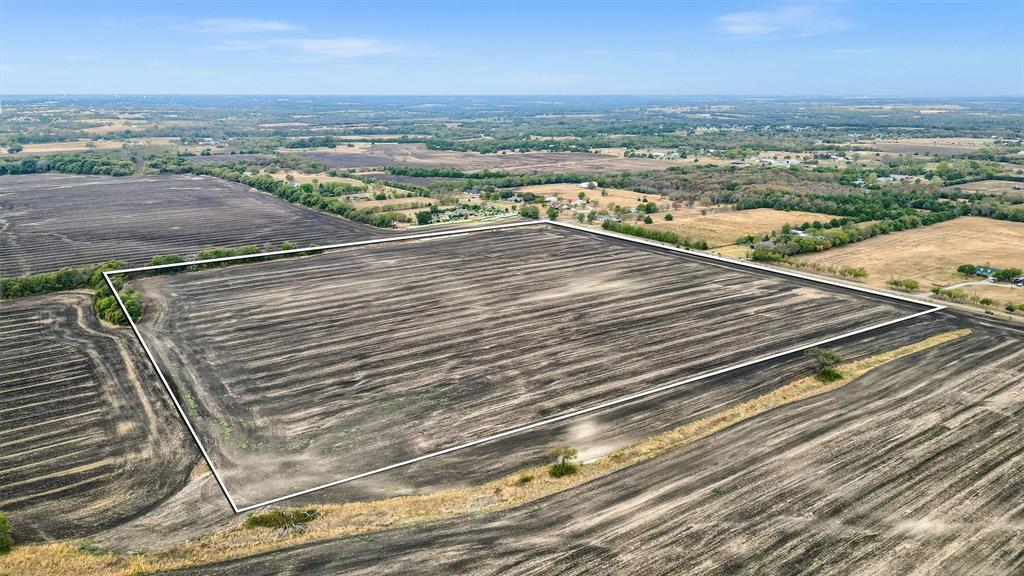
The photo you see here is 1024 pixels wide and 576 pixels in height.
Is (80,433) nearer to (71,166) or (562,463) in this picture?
(562,463)

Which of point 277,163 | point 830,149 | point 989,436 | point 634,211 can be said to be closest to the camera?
point 989,436

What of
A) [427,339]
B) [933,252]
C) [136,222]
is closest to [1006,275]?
[933,252]

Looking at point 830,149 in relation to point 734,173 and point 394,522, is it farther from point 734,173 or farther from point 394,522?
point 394,522

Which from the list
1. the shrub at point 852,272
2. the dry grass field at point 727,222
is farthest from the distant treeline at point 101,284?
the shrub at point 852,272

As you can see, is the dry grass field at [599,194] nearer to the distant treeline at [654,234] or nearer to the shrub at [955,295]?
the distant treeline at [654,234]

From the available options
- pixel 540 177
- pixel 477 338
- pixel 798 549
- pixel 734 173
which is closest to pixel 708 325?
pixel 477 338

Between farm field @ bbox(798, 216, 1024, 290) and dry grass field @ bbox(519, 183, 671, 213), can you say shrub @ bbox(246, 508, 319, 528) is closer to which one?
farm field @ bbox(798, 216, 1024, 290)
